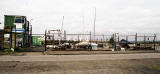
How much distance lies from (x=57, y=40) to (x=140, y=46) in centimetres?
1459

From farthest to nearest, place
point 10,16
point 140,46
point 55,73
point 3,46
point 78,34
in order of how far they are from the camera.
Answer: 1. point 10,16
2. point 140,46
3. point 78,34
4. point 3,46
5. point 55,73

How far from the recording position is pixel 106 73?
21.6 feet

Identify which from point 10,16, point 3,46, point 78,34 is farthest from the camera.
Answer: point 10,16

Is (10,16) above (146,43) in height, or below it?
above

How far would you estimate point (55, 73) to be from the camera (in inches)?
255

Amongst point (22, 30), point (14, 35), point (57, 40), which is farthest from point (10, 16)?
point (57, 40)

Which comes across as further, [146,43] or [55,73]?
[146,43]

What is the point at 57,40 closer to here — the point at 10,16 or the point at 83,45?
the point at 83,45

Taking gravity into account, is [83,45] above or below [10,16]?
below

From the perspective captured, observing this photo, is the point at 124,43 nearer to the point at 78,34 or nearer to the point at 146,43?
the point at 146,43

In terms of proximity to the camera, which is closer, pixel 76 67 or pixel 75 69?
pixel 75 69

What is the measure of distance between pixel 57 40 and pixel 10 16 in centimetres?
1025

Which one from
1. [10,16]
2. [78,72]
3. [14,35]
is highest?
[10,16]

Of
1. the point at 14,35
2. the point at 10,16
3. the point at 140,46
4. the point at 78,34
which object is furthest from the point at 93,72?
the point at 10,16
